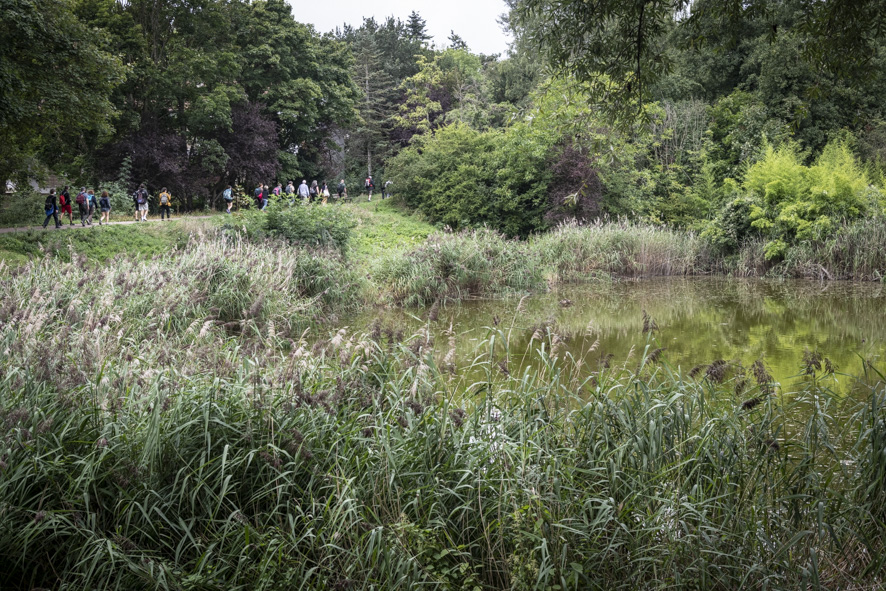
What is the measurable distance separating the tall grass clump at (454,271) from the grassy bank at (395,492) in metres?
9.54

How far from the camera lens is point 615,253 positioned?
18219 mm

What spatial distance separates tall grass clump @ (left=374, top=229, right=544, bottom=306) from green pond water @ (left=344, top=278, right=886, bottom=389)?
24.3 inches

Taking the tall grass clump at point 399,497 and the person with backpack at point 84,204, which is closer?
the tall grass clump at point 399,497

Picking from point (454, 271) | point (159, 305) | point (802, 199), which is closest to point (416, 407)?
point (159, 305)

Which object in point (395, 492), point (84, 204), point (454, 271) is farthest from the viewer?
point (84, 204)

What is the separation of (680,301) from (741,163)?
1573cm

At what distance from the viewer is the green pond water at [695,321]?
8.22 m

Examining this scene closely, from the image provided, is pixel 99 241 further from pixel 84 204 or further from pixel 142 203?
pixel 142 203

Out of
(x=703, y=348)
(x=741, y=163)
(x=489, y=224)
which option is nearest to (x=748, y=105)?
(x=741, y=163)

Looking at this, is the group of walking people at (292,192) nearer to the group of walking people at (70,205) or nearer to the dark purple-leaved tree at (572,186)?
the group of walking people at (70,205)

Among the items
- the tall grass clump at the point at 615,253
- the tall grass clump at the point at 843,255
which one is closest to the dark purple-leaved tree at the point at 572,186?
the tall grass clump at the point at 615,253

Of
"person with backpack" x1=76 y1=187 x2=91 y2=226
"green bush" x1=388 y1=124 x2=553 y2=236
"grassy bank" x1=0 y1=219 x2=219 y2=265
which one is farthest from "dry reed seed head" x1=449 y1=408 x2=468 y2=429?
"green bush" x1=388 y1=124 x2=553 y2=236

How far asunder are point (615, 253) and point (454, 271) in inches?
257

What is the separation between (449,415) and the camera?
327cm
